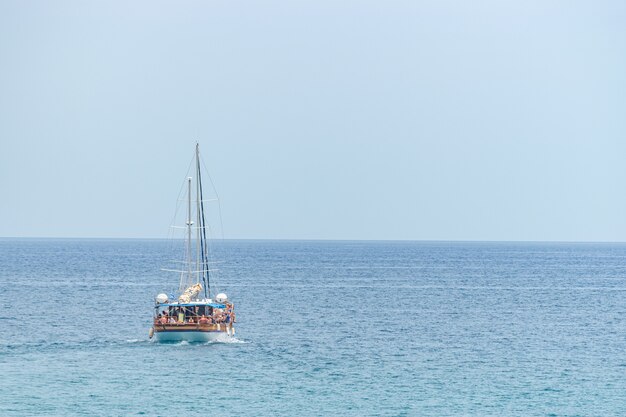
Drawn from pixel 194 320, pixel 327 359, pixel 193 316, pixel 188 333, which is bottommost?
pixel 327 359

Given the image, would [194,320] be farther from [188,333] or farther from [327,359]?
[327,359]

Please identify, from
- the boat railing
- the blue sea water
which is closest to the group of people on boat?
the boat railing

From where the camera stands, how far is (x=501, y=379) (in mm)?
62875

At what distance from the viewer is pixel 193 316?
78625 mm

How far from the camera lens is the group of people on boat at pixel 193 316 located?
3068 inches

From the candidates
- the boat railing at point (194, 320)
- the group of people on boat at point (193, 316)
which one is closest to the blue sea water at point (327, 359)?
the boat railing at point (194, 320)

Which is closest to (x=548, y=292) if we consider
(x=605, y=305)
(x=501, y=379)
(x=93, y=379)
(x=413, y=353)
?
(x=605, y=305)

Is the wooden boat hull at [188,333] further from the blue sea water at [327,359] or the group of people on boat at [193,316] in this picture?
the blue sea water at [327,359]

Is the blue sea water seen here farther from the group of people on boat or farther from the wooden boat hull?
the group of people on boat

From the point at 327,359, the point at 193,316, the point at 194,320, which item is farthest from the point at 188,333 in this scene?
the point at 327,359

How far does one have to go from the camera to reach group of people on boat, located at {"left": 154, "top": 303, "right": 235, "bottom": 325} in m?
77.9

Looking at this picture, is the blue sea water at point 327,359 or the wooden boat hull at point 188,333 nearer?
the blue sea water at point 327,359

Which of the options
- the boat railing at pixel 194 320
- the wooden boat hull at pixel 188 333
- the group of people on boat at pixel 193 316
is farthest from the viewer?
the group of people on boat at pixel 193 316

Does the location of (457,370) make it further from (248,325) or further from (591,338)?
(248,325)
